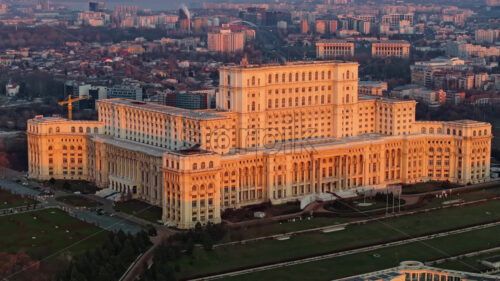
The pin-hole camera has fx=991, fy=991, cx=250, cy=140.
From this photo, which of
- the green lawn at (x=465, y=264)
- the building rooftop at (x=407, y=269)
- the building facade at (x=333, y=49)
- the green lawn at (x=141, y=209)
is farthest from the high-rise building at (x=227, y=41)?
the building rooftop at (x=407, y=269)

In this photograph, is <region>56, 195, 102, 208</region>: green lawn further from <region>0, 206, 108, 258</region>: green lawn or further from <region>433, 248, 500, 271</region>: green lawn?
<region>433, 248, 500, 271</region>: green lawn

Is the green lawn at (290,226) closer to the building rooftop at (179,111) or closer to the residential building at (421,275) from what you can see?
the building rooftop at (179,111)

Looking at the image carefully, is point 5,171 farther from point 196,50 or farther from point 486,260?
point 196,50

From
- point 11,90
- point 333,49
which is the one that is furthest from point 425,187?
point 333,49

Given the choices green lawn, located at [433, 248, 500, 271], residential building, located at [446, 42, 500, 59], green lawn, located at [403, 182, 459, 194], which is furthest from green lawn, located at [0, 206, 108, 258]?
residential building, located at [446, 42, 500, 59]

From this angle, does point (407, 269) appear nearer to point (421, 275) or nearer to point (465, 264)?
point (421, 275)

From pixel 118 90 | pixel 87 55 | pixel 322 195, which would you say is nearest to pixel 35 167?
pixel 322 195
